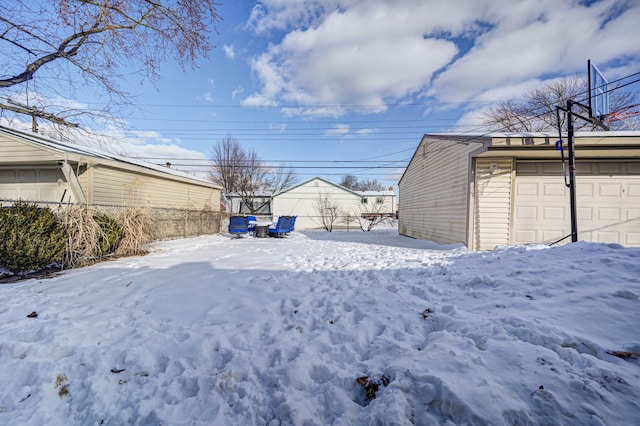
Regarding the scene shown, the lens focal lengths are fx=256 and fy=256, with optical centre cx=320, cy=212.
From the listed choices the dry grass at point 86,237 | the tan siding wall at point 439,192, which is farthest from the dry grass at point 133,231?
the tan siding wall at point 439,192

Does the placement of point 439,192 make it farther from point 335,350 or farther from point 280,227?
point 335,350

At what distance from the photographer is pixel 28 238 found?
15.1ft

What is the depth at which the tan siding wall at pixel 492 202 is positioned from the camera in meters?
7.16

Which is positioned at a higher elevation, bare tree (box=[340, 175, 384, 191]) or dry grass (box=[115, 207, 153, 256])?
bare tree (box=[340, 175, 384, 191])

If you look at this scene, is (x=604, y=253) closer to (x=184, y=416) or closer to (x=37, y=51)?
(x=184, y=416)

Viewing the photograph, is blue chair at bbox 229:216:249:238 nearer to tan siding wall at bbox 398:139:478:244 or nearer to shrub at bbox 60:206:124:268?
shrub at bbox 60:206:124:268

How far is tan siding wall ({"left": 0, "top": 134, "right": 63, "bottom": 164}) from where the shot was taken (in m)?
7.55

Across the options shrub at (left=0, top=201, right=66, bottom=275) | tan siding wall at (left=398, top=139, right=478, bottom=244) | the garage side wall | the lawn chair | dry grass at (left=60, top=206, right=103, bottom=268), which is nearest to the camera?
shrub at (left=0, top=201, right=66, bottom=275)

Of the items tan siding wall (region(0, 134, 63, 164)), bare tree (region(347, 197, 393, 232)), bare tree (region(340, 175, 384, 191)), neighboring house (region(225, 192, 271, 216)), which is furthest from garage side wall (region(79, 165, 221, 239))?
bare tree (region(340, 175, 384, 191))

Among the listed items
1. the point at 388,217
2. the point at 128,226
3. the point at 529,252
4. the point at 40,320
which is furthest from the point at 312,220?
the point at 40,320

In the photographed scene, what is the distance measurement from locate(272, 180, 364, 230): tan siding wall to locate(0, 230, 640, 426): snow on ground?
68.6 ft

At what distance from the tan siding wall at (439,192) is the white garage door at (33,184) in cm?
1227

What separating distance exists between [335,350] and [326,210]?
21.6 metres

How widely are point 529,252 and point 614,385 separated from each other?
410 cm
